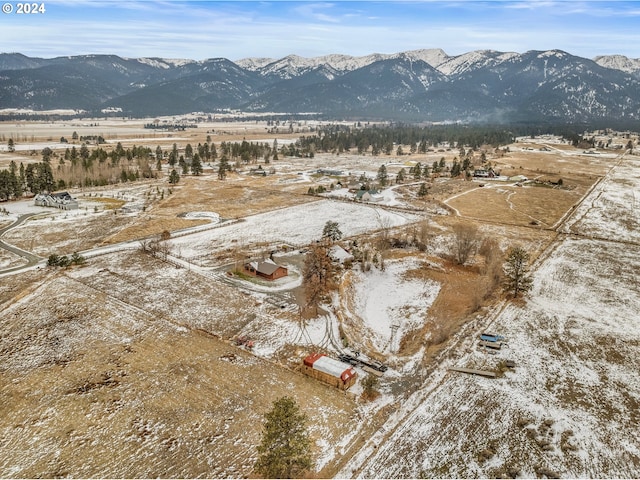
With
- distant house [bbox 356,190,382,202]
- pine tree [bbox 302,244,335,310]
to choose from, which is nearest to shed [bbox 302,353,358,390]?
pine tree [bbox 302,244,335,310]

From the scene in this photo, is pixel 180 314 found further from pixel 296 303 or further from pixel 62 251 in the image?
pixel 62 251

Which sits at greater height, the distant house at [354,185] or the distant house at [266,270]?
the distant house at [354,185]

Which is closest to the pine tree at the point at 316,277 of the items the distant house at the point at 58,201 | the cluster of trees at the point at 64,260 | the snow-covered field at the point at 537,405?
the snow-covered field at the point at 537,405

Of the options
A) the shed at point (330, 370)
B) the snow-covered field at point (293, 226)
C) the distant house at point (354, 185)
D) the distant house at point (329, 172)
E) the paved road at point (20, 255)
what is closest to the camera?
the shed at point (330, 370)

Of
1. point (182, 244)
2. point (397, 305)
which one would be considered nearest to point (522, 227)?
point (397, 305)

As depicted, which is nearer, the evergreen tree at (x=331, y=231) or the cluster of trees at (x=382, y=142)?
the evergreen tree at (x=331, y=231)

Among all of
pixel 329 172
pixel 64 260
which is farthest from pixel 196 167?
pixel 64 260

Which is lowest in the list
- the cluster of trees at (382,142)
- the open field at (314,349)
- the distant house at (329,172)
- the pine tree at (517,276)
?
Answer: the open field at (314,349)

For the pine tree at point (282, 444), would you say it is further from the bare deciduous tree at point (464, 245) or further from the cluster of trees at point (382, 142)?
the cluster of trees at point (382, 142)
